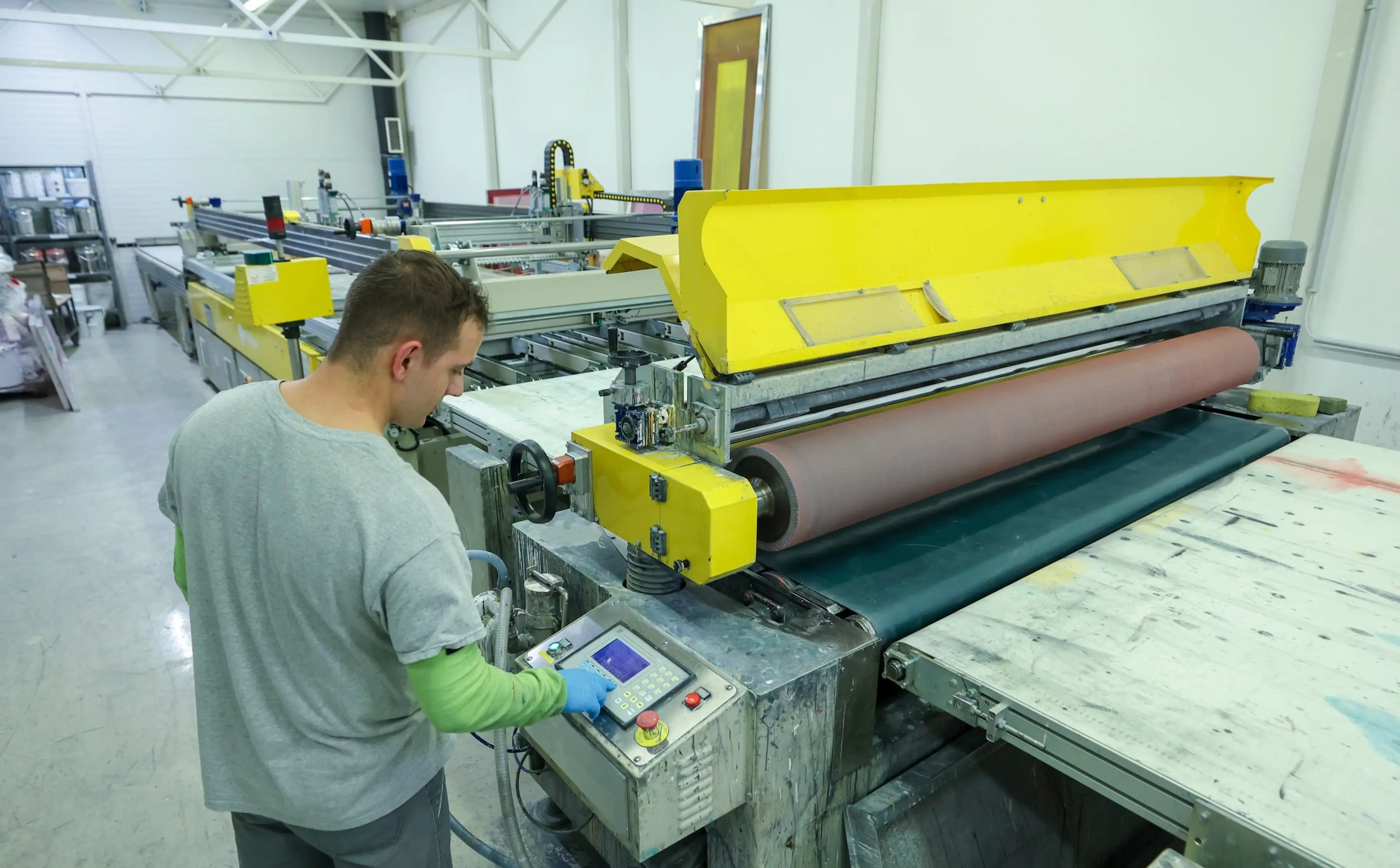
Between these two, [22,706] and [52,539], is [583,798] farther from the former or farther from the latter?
[52,539]

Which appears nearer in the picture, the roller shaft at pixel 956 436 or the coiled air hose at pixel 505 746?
the roller shaft at pixel 956 436

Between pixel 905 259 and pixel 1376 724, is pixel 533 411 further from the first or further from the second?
pixel 1376 724

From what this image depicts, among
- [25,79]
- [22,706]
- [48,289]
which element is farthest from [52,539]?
[25,79]

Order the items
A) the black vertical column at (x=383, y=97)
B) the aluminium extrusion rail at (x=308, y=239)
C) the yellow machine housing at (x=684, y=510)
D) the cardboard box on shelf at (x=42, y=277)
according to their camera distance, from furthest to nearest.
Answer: the black vertical column at (x=383, y=97) < the cardboard box on shelf at (x=42, y=277) < the aluminium extrusion rail at (x=308, y=239) < the yellow machine housing at (x=684, y=510)

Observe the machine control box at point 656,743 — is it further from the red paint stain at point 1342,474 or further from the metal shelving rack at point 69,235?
the metal shelving rack at point 69,235

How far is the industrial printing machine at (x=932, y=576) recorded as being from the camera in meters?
1.14

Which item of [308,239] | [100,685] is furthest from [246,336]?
[100,685]

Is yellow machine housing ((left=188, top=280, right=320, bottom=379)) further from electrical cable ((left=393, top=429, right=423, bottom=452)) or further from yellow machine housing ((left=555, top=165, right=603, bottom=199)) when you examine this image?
yellow machine housing ((left=555, top=165, right=603, bottom=199))

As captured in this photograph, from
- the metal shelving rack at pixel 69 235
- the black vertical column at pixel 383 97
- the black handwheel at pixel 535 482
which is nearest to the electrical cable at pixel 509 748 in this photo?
the black handwheel at pixel 535 482

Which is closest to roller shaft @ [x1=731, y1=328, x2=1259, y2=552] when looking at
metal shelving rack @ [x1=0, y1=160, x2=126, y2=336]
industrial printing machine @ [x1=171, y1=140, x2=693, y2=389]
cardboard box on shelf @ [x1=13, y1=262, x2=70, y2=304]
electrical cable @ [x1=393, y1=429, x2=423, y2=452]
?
industrial printing machine @ [x1=171, y1=140, x2=693, y2=389]

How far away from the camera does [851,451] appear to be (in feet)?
4.84

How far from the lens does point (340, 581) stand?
924mm

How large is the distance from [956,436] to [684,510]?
2.13ft

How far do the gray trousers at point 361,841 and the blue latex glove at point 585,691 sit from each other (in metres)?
0.26
